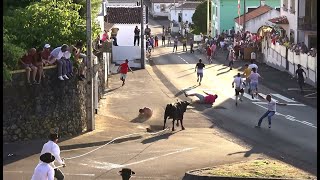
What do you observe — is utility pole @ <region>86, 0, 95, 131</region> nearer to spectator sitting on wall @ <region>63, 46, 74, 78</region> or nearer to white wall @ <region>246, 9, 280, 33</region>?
spectator sitting on wall @ <region>63, 46, 74, 78</region>

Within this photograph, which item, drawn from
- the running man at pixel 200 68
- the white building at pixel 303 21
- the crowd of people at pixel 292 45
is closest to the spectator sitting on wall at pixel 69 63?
the running man at pixel 200 68

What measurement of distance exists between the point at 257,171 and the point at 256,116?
10546 millimetres

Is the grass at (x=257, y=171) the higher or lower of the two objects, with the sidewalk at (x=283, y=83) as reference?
lower

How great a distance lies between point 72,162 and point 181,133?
5663 mm

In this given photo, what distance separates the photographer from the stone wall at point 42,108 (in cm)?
2172

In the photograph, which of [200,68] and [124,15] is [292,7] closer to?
[124,15]

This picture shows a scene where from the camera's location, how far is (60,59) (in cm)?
2278

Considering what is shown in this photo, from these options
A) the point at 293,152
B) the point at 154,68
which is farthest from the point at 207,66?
the point at 293,152

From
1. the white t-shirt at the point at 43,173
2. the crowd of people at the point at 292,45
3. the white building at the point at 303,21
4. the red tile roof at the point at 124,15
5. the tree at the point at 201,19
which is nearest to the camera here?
the white t-shirt at the point at 43,173

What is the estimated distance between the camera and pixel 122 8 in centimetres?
5575

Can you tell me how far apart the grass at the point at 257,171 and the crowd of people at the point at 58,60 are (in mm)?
5997

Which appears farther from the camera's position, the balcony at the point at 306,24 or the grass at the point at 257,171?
the balcony at the point at 306,24

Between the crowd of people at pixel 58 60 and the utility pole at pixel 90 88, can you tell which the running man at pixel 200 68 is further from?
the utility pole at pixel 90 88

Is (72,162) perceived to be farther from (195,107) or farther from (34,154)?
(195,107)
